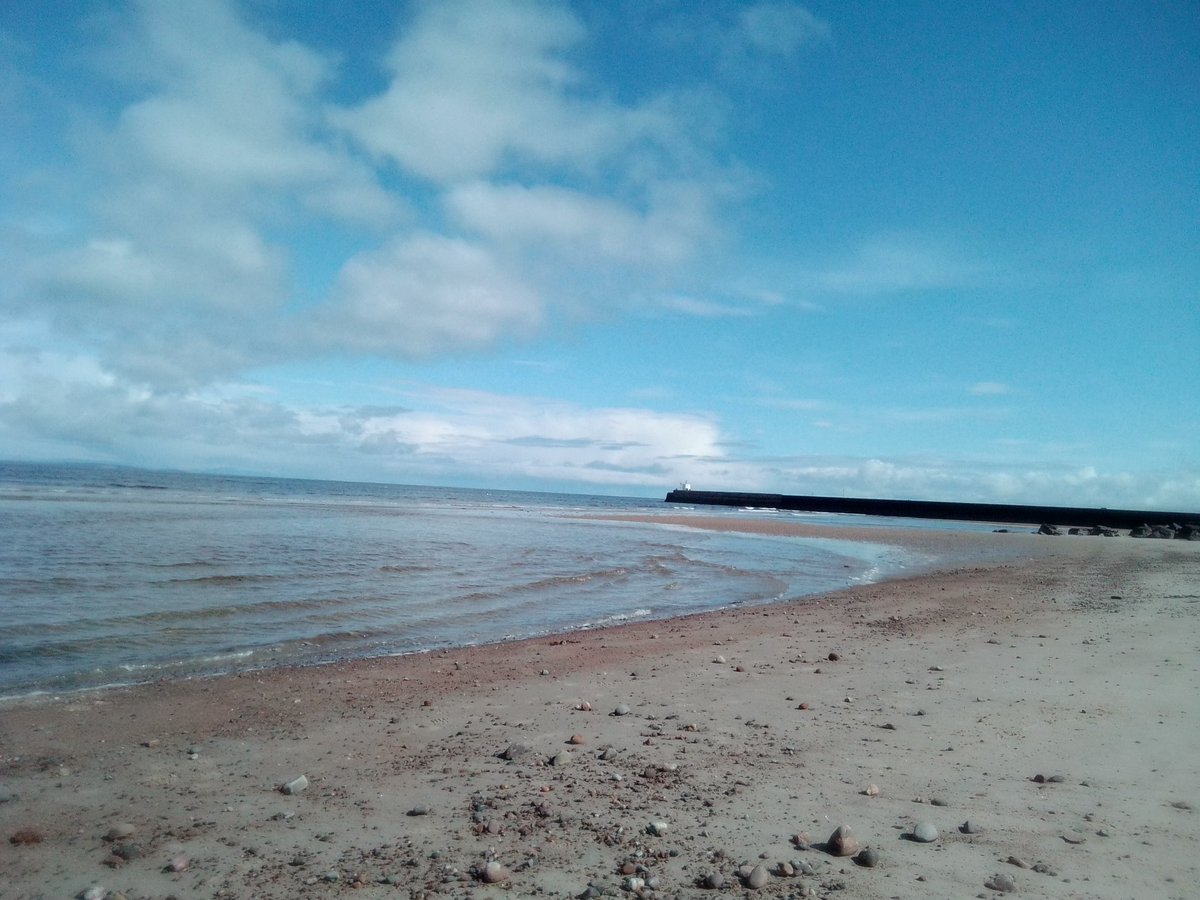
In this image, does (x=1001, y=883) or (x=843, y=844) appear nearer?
(x=1001, y=883)

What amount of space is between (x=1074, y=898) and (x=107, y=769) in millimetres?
6443

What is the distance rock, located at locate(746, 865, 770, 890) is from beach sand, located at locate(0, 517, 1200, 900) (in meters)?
0.03

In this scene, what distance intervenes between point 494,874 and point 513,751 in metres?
2.04

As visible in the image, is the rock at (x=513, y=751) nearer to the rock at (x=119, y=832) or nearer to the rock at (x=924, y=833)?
the rock at (x=119, y=832)

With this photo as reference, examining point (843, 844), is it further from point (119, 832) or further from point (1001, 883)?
point (119, 832)

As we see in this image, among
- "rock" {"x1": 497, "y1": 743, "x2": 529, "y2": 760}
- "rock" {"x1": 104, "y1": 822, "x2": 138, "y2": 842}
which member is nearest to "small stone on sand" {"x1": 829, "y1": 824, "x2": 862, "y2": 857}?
"rock" {"x1": 497, "y1": 743, "x2": 529, "y2": 760}

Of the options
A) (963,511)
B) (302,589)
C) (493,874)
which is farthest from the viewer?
(963,511)

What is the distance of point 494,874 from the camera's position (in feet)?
12.8

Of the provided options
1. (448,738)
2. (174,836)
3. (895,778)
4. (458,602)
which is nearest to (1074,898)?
(895,778)

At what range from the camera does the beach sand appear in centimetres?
402

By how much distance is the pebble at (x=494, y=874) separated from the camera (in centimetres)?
391

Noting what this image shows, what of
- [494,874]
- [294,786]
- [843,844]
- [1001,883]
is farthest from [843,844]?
[294,786]

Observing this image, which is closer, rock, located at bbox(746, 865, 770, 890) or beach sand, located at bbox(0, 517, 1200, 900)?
Answer: rock, located at bbox(746, 865, 770, 890)

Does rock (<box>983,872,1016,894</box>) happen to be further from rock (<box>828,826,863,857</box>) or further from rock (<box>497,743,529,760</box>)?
rock (<box>497,743,529,760</box>)
